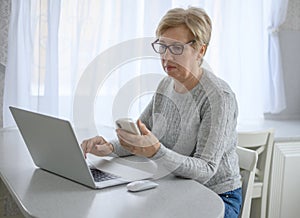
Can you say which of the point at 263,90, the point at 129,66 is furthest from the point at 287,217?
the point at 129,66

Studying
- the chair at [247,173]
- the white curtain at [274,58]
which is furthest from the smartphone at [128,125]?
the white curtain at [274,58]

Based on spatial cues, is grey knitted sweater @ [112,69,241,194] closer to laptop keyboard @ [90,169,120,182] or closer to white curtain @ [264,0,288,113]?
laptop keyboard @ [90,169,120,182]

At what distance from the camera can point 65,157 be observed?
1247 mm

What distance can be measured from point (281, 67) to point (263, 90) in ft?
0.68

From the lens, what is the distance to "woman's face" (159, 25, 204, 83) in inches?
57.8

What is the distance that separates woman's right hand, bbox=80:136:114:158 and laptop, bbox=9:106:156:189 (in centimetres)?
4

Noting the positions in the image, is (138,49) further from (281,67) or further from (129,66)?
(281,67)

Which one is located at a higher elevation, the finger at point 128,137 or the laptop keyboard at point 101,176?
the finger at point 128,137

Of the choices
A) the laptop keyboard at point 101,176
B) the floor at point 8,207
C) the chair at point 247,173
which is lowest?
the floor at point 8,207

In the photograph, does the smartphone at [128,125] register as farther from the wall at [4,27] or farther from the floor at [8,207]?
the wall at [4,27]

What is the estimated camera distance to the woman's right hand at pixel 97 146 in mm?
1471

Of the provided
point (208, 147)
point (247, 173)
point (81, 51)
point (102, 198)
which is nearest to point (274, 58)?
point (81, 51)

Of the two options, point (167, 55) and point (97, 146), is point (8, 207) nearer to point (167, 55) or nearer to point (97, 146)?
point (97, 146)

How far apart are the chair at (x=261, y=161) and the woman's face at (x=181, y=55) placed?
69 centimetres
